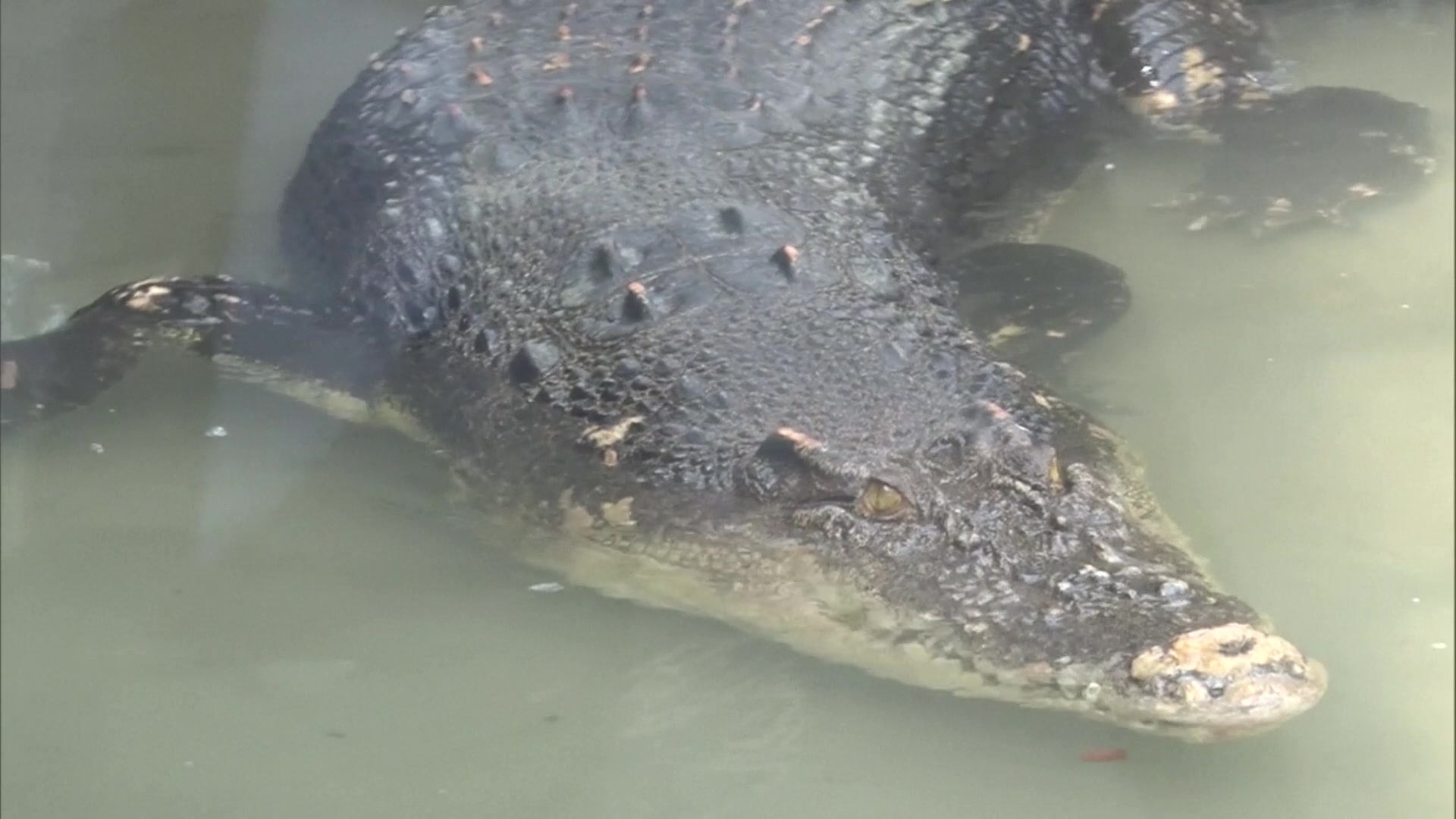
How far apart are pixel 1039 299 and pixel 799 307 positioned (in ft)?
2.66

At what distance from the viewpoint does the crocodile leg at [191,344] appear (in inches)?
114

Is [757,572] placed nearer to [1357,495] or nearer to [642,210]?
[642,210]

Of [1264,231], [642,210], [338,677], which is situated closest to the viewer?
[338,677]

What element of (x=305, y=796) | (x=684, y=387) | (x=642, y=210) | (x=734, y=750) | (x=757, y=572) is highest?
(x=642, y=210)

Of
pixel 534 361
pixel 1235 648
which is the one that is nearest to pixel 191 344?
pixel 534 361

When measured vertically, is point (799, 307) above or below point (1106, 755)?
above

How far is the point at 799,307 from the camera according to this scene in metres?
2.63

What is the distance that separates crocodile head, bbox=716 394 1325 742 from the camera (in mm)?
2014

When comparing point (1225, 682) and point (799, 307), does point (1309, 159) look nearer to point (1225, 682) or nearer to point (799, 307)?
point (799, 307)

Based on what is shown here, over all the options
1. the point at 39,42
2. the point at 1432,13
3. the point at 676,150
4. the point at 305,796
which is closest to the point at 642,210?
the point at 676,150

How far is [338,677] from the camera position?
2.47 metres

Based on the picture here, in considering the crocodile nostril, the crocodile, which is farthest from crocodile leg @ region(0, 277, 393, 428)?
the crocodile nostril

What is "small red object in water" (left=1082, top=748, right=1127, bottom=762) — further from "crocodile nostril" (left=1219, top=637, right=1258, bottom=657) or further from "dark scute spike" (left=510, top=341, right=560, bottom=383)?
"dark scute spike" (left=510, top=341, right=560, bottom=383)

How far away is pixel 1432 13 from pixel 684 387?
2683 millimetres
